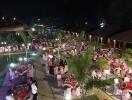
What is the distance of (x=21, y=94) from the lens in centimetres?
1266

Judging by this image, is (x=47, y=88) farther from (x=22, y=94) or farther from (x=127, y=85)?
(x=127, y=85)

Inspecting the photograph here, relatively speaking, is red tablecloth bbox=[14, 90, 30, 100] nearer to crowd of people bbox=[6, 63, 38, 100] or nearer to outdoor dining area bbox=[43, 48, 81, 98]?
crowd of people bbox=[6, 63, 38, 100]

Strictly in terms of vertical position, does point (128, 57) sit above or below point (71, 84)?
above

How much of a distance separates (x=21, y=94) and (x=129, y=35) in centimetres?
916

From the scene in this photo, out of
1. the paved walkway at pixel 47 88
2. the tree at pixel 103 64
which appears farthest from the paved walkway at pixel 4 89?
the tree at pixel 103 64

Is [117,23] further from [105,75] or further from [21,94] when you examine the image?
[21,94]

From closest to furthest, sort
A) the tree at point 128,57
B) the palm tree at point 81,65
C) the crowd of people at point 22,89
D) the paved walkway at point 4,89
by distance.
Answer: the palm tree at point 81,65, the crowd of people at point 22,89, the paved walkway at point 4,89, the tree at point 128,57

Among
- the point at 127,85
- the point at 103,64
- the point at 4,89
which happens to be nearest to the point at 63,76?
the point at 103,64

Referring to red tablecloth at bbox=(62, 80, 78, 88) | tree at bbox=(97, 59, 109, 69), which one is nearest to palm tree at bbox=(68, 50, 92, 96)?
red tablecloth at bbox=(62, 80, 78, 88)

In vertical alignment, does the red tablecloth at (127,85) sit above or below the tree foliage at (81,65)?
below

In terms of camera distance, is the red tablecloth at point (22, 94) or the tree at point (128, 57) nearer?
the red tablecloth at point (22, 94)

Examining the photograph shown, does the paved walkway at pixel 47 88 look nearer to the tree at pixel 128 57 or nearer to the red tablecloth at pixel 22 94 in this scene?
the red tablecloth at pixel 22 94

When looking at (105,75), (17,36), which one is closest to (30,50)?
(17,36)

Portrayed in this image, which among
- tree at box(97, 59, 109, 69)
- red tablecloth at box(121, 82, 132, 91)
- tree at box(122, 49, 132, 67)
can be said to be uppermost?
tree at box(122, 49, 132, 67)
